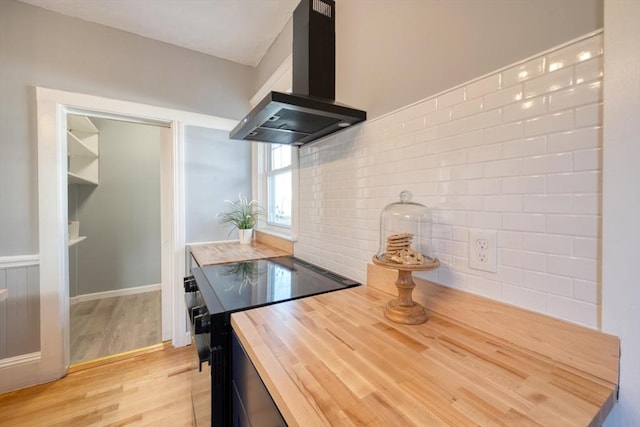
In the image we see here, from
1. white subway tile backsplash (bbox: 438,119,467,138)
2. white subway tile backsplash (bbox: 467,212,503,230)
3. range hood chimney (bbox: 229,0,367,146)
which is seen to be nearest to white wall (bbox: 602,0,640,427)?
white subway tile backsplash (bbox: 467,212,503,230)

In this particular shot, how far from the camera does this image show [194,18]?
6.51ft

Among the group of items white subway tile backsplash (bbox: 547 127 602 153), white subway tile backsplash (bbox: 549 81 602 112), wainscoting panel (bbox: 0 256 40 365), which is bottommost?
wainscoting panel (bbox: 0 256 40 365)

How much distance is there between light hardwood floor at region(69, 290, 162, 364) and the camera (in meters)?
2.28

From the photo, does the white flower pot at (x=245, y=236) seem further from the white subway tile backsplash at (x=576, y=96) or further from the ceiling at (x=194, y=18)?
the white subway tile backsplash at (x=576, y=96)

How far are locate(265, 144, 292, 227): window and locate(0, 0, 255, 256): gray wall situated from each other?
35.2 inches

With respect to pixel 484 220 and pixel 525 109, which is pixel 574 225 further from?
pixel 525 109

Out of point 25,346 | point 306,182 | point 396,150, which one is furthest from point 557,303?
point 25,346

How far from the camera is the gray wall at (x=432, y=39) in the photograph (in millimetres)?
688

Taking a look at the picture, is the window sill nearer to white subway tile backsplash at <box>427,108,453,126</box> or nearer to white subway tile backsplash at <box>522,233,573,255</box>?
white subway tile backsplash at <box>427,108,453,126</box>

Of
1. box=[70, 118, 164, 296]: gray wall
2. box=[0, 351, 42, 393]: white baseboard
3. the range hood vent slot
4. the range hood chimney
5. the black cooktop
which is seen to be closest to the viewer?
the black cooktop

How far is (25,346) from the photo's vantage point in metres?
1.85

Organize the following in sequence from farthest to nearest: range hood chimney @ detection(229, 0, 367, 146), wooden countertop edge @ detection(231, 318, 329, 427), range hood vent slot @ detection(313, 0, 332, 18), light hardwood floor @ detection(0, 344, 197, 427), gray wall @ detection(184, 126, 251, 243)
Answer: gray wall @ detection(184, 126, 251, 243)
light hardwood floor @ detection(0, 344, 197, 427)
range hood vent slot @ detection(313, 0, 332, 18)
range hood chimney @ detection(229, 0, 367, 146)
wooden countertop edge @ detection(231, 318, 329, 427)

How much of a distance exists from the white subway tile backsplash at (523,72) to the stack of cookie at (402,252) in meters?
0.53

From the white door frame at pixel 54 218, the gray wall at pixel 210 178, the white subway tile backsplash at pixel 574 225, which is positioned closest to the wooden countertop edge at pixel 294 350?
the white subway tile backsplash at pixel 574 225
